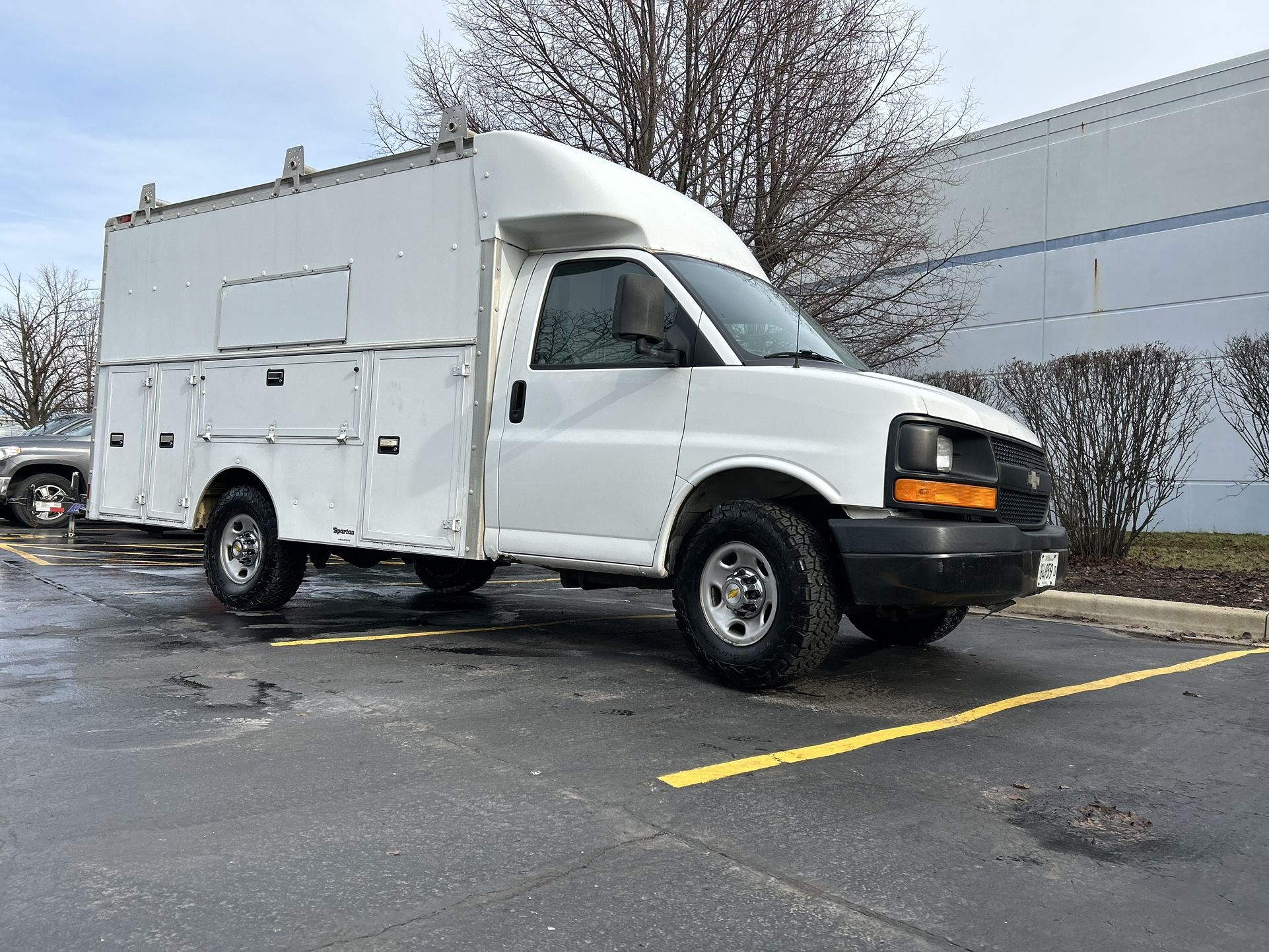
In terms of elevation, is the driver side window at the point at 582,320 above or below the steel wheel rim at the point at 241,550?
above

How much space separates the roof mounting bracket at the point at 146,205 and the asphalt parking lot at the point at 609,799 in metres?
3.79

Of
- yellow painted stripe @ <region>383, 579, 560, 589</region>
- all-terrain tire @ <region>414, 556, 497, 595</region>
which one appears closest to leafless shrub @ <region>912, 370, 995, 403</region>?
yellow painted stripe @ <region>383, 579, 560, 589</region>

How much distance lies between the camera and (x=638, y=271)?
576 centimetres

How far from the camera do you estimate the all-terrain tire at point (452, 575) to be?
28.9 ft

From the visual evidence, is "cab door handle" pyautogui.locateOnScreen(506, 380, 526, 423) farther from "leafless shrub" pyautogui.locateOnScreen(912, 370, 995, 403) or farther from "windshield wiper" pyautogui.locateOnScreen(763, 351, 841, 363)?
"leafless shrub" pyautogui.locateOnScreen(912, 370, 995, 403)

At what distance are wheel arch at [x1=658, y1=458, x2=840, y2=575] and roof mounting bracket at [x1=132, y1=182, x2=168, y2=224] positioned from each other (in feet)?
18.1

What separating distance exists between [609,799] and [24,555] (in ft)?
34.6

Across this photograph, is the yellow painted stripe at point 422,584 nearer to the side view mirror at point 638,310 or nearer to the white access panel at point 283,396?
the white access panel at point 283,396

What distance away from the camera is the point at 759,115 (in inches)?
512

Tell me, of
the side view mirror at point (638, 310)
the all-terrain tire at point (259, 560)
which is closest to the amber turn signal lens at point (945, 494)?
the side view mirror at point (638, 310)

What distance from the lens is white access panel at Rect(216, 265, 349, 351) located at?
6996 mm

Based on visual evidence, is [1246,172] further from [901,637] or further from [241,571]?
[241,571]

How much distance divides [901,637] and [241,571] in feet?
15.6

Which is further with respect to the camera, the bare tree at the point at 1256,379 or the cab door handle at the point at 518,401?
the bare tree at the point at 1256,379
